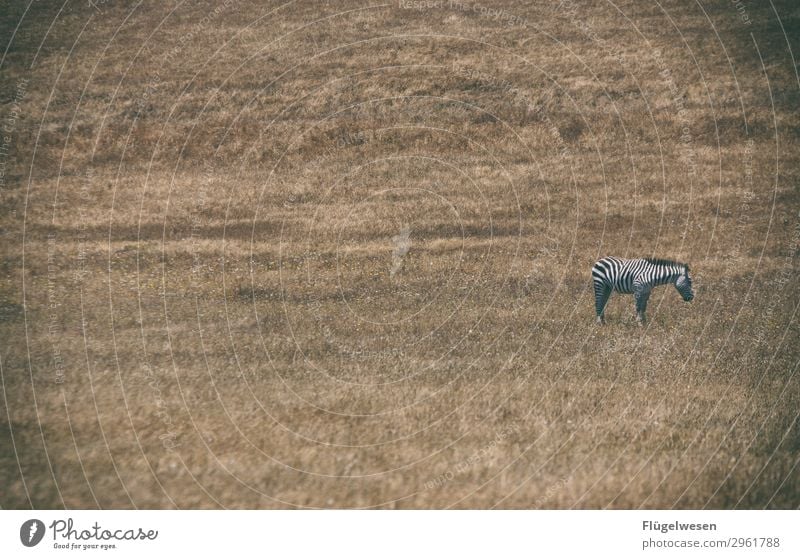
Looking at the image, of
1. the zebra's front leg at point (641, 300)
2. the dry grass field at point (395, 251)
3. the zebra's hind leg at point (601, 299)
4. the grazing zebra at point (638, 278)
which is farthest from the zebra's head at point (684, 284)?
the zebra's hind leg at point (601, 299)

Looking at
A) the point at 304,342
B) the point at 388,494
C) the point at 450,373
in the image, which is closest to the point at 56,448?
the point at 304,342

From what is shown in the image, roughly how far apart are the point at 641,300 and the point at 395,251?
10688mm

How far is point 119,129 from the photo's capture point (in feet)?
110

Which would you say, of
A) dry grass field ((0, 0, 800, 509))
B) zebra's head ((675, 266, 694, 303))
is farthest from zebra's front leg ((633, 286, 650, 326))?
zebra's head ((675, 266, 694, 303))

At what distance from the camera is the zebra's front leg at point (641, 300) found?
2689 cm

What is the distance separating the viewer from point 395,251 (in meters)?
30.6

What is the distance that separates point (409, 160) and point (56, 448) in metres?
19.3
